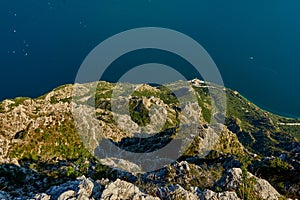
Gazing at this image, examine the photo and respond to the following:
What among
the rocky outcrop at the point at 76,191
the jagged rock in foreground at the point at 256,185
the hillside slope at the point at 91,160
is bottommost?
the rocky outcrop at the point at 76,191

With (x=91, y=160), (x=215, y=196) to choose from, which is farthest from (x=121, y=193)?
(x=91, y=160)

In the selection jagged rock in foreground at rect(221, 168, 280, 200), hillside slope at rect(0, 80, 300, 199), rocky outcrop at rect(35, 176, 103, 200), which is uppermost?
hillside slope at rect(0, 80, 300, 199)

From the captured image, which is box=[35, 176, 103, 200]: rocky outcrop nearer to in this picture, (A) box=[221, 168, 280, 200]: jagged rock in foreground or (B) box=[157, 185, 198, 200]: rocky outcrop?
(B) box=[157, 185, 198, 200]: rocky outcrop

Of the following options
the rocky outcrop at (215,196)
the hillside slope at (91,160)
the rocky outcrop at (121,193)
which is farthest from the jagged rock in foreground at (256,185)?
the rocky outcrop at (121,193)

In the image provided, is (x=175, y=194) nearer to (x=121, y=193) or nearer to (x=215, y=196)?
(x=215, y=196)

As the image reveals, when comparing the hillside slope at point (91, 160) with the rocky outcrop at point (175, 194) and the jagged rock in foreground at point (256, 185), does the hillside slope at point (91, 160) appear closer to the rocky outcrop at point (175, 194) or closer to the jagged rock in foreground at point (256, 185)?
the rocky outcrop at point (175, 194)

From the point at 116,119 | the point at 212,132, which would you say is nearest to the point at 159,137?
the point at 212,132

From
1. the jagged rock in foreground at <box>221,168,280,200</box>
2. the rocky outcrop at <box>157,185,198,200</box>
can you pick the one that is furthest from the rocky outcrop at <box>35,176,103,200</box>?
the jagged rock in foreground at <box>221,168,280,200</box>

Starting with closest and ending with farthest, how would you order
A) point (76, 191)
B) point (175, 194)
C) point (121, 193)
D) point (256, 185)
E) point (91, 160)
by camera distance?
point (76, 191), point (121, 193), point (175, 194), point (256, 185), point (91, 160)
